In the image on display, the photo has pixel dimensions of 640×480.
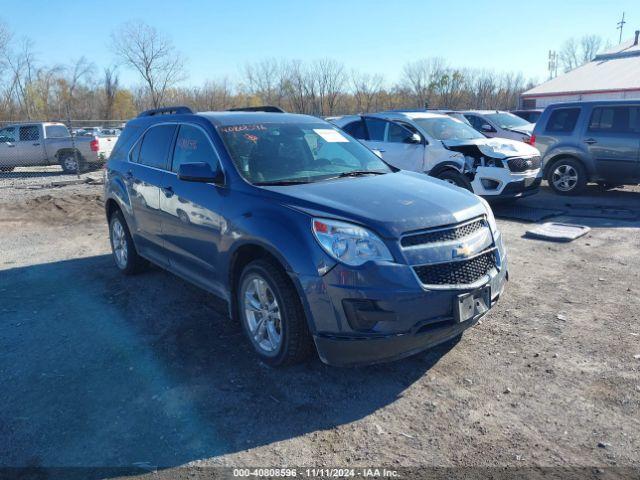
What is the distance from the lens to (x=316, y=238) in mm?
3301

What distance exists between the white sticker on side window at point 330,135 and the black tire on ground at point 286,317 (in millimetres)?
1720

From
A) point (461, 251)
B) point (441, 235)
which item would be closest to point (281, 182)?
point (441, 235)

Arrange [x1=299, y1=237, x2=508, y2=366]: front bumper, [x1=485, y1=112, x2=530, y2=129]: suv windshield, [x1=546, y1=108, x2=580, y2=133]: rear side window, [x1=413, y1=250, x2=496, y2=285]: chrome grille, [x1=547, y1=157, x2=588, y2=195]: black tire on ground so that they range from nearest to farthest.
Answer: [x1=299, y1=237, x2=508, y2=366]: front bumper < [x1=413, y1=250, x2=496, y2=285]: chrome grille < [x1=547, y1=157, x2=588, y2=195]: black tire on ground < [x1=546, y1=108, x2=580, y2=133]: rear side window < [x1=485, y1=112, x2=530, y2=129]: suv windshield

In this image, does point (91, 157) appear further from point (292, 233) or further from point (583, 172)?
point (292, 233)

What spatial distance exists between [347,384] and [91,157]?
53.2 ft

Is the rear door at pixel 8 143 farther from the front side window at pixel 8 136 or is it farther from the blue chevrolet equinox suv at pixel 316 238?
the blue chevrolet equinox suv at pixel 316 238

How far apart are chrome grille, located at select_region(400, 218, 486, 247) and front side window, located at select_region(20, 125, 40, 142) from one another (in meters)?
17.9

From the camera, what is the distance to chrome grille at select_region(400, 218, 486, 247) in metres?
3.27

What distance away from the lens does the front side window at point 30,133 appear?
57.4ft

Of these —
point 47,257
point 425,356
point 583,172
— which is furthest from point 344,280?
point 583,172

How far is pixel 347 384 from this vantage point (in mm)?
3551

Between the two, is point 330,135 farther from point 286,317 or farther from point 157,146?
point 286,317

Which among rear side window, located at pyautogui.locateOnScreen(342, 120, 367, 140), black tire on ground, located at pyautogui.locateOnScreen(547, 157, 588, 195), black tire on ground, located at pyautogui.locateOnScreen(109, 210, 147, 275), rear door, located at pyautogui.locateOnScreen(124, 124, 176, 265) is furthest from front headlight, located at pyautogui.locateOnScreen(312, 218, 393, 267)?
black tire on ground, located at pyautogui.locateOnScreen(547, 157, 588, 195)

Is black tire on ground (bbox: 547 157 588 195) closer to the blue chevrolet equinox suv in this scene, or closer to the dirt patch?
the blue chevrolet equinox suv
